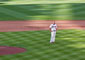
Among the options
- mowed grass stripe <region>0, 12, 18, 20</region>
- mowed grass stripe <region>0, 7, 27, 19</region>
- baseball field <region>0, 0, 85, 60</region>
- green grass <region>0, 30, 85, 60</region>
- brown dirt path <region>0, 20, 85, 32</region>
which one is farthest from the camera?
mowed grass stripe <region>0, 7, 27, 19</region>

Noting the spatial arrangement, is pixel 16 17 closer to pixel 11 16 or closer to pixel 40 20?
pixel 11 16

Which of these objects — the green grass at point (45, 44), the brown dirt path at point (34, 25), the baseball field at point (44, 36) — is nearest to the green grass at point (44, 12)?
the baseball field at point (44, 36)

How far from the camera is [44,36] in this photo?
19062mm

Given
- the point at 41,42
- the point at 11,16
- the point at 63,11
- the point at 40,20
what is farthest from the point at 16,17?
the point at 41,42

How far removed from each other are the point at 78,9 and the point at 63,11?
61.3 inches

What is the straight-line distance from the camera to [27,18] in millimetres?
25875

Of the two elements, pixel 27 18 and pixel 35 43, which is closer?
Answer: pixel 35 43

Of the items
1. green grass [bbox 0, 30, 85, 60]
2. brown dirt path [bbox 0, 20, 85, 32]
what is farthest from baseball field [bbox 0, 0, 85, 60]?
brown dirt path [bbox 0, 20, 85, 32]

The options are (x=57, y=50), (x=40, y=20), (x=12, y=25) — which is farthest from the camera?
(x=40, y=20)

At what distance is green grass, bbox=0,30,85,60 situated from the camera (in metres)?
14.2

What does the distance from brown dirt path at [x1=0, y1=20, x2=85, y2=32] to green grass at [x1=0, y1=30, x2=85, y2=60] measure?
170cm

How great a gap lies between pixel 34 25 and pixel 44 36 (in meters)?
4.72

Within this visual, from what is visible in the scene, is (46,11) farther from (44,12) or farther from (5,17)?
(5,17)

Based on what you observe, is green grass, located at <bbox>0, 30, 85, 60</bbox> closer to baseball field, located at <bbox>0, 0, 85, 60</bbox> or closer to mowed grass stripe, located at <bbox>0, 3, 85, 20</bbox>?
baseball field, located at <bbox>0, 0, 85, 60</bbox>
